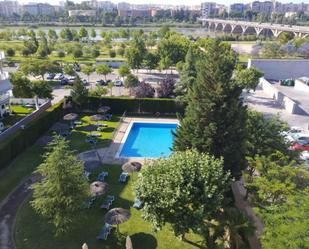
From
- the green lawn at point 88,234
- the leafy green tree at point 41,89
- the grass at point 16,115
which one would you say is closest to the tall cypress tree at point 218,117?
the green lawn at point 88,234

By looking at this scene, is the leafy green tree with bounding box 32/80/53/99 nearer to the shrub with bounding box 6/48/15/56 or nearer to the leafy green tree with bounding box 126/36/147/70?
the leafy green tree with bounding box 126/36/147/70

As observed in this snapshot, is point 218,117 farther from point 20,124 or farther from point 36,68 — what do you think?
point 36,68

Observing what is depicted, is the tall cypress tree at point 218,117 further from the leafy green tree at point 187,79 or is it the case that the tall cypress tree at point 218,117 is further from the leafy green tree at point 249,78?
the leafy green tree at point 249,78

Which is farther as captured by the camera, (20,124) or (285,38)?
(285,38)

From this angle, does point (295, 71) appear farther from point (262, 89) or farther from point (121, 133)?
point (121, 133)

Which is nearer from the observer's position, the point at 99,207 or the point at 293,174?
the point at 293,174

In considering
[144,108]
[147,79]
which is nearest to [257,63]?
[147,79]

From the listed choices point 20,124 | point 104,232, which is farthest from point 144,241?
point 20,124
